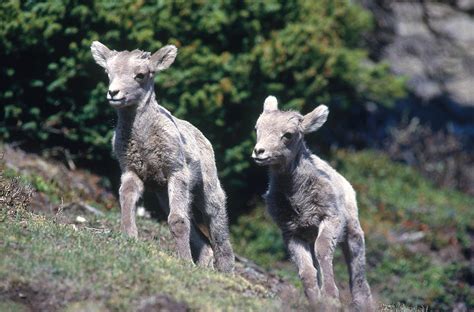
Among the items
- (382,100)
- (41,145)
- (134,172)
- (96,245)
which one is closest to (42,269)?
(96,245)

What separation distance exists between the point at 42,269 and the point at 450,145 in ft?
59.1

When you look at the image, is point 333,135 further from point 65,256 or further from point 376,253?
point 65,256

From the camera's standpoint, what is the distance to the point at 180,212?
11609 mm

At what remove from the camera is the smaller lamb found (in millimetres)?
11656

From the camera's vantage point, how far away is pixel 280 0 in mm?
20641

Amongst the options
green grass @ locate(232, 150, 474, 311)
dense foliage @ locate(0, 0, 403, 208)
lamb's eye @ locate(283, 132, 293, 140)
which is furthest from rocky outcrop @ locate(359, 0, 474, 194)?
lamb's eye @ locate(283, 132, 293, 140)

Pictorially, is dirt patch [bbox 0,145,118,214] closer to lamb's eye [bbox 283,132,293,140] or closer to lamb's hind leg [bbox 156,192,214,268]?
lamb's hind leg [bbox 156,192,214,268]

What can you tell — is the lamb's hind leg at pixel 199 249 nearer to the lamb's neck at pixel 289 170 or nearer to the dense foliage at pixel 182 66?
the lamb's neck at pixel 289 170

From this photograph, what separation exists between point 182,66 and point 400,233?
6.40 m

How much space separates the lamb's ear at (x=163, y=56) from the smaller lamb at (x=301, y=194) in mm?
1455

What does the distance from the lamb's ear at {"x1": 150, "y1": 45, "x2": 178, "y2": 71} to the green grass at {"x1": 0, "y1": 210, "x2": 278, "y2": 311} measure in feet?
8.90

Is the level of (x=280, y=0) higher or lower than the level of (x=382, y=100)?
higher

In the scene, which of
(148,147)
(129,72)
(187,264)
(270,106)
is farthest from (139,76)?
(187,264)

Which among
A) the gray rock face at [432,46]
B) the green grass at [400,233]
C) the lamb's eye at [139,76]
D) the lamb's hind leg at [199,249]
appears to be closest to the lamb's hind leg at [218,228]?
the lamb's hind leg at [199,249]
